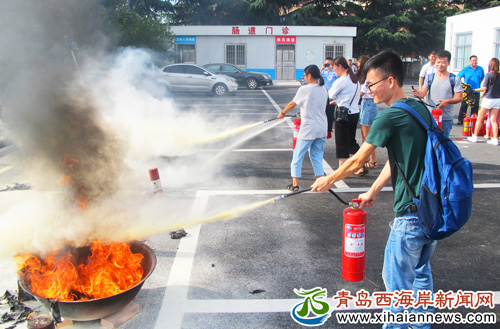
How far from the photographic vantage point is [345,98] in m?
6.73

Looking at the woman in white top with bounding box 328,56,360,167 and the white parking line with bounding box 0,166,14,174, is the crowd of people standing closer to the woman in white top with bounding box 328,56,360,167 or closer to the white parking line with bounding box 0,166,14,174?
the woman in white top with bounding box 328,56,360,167

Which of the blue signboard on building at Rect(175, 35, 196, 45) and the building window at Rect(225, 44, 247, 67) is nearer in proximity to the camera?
the blue signboard on building at Rect(175, 35, 196, 45)

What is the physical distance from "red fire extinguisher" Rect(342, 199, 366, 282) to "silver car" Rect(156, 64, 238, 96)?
17.0 m

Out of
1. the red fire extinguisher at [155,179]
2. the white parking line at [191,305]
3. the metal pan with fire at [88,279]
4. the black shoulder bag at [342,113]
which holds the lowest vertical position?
the white parking line at [191,305]

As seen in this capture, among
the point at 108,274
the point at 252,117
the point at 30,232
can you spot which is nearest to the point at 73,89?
the point at 30,232

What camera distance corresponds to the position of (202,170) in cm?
775

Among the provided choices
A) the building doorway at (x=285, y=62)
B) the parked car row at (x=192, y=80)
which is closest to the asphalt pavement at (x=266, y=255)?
the parked car row at (x=192, y=80)

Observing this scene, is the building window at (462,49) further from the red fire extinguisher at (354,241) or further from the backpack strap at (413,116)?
the backpack strap at (413,116)

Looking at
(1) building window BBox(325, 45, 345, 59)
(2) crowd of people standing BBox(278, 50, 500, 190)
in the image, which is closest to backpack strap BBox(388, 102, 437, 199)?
(2) crowd of people standing BBox(278, 50, 500, 190)

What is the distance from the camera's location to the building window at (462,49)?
2144cm

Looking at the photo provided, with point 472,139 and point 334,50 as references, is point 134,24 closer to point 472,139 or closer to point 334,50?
point 472,139

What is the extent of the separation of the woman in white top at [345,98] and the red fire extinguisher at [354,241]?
356cm

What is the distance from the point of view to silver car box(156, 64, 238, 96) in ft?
64.2

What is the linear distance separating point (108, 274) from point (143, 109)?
654cm
